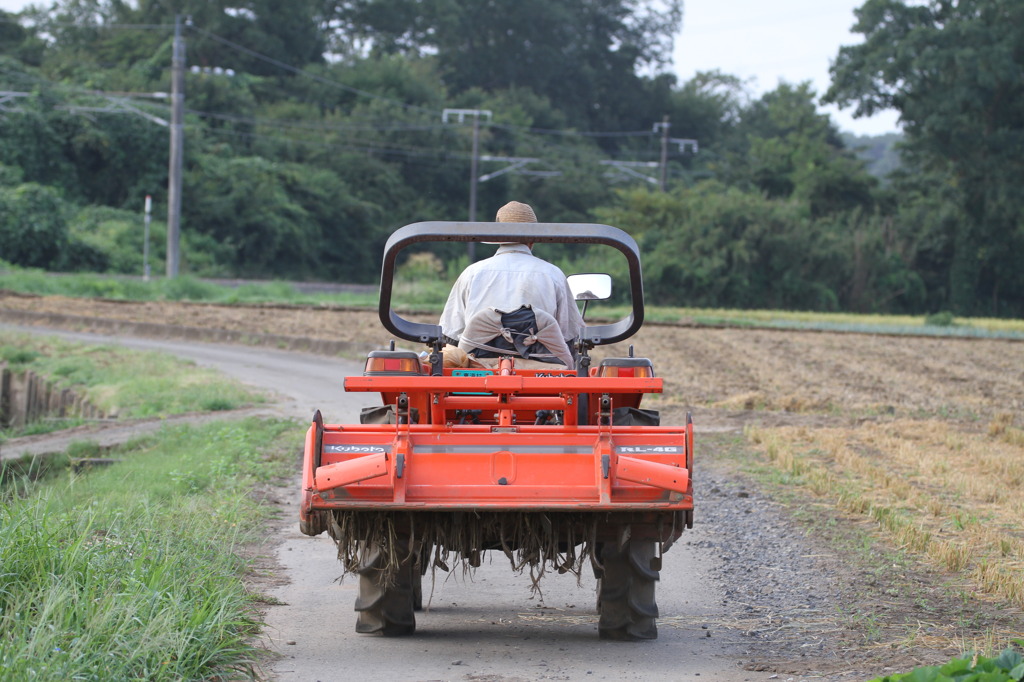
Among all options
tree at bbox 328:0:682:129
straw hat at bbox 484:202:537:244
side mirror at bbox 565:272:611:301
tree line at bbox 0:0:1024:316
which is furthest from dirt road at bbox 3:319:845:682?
tree at bbox 328:0:682:129

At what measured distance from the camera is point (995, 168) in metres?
53.8

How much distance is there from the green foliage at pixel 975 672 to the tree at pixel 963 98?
50988mm

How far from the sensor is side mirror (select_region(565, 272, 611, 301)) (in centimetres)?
673

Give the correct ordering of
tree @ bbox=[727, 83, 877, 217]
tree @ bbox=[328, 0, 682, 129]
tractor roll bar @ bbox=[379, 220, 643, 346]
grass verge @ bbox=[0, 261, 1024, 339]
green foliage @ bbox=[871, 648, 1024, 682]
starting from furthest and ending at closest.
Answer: tree @ bbox=[328, 0, 682, 129]
tree @ bbox=[727, 83, 877, 217]
grass verge @ bbox=[0, 261, 1024, 339]
tractor roll bar @ bbox=[379, 220, 643, 346]
green foliage @ bbox=[871, 648, 1024, 682]

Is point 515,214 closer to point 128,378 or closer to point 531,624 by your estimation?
point 531,624

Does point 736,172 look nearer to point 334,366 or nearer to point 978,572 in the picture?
point 334,366

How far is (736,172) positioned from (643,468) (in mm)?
62665

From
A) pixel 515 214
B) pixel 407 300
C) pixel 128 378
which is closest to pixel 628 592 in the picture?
pixel 515 214

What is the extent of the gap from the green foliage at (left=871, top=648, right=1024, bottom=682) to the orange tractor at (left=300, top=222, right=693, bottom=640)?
1.40m

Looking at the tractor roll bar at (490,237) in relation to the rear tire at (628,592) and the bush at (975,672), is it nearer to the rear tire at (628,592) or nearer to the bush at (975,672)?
the rear tire at (628,592)

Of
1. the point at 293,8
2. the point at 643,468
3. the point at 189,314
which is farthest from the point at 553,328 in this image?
the point at 293,8

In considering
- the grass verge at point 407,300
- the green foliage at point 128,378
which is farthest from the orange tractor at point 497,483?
the grass verge at point 407,300

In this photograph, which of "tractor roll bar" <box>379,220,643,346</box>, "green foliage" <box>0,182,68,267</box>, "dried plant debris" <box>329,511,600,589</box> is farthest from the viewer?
"green foliage" <box>0,182,68,267</box>

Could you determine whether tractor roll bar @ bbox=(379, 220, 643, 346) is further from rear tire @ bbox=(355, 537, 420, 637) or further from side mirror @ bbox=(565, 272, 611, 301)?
rear tire @ bbox=(355, 537, 420, 637)
